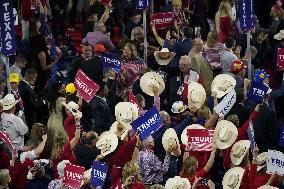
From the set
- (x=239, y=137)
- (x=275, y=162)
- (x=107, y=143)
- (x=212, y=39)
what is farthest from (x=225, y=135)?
(x=212, y=39)

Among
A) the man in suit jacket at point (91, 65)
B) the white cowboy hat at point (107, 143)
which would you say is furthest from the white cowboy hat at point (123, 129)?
the man in suit jacket at point (91, 65)

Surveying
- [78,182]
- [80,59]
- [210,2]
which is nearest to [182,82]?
[80,59]

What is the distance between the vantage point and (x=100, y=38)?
22781 mm

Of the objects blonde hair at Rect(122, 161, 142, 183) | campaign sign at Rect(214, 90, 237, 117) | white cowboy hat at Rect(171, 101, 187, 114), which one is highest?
campaign sign at Rect(214, 90, 237, 117)

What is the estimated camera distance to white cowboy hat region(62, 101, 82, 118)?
1867 centimetres

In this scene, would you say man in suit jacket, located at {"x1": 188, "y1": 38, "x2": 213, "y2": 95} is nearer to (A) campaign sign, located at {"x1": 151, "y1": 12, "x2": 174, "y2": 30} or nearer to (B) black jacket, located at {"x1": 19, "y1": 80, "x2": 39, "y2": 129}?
(A) campaign sign, located at {"x1": 151, "y1": 12, "x2": 174, "y2": 30}

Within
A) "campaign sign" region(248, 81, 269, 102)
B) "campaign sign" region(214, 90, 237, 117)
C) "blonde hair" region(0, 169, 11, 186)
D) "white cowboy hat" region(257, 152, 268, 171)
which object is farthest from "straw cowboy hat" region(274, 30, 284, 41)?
"blonde hair" region(0, 169, 11, 186)

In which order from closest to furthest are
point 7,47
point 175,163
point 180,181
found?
point 180,181 < point 175,163 < point 7,47

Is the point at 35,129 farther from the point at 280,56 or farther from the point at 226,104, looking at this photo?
the point at 280,56

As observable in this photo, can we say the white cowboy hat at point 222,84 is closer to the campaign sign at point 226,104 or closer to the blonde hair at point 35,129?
the campaign sign at point 226,104

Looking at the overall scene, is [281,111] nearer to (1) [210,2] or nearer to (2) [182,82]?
(2) [182,82]

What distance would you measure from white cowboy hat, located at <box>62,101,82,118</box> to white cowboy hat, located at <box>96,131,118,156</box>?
3.15ft

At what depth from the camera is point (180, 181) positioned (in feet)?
54.6

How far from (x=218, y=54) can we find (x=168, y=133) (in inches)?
142
